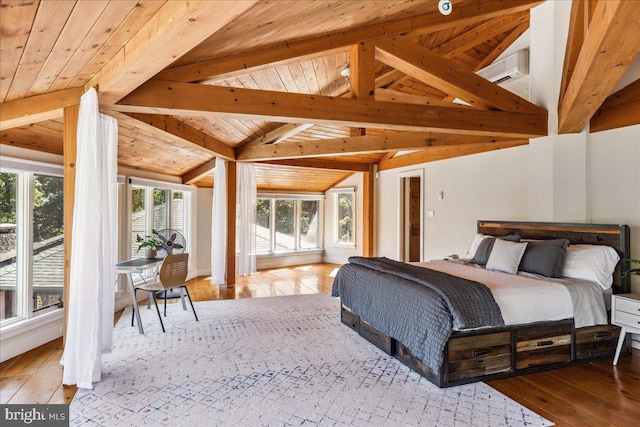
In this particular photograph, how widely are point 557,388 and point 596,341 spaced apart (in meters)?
0.80

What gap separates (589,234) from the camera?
11.9ft

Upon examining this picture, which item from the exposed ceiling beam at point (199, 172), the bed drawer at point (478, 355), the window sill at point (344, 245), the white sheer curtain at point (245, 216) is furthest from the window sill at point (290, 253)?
the bed drawer at point (478, 355)

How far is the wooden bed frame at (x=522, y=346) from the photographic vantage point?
269cm

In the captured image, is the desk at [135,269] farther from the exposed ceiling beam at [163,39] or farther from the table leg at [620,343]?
the table leg at [620,343]

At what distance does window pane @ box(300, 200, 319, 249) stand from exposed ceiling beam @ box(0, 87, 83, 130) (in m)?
6.26

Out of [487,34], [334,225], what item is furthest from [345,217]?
[487,34]

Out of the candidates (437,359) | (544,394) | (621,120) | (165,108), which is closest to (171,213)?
(165,108)

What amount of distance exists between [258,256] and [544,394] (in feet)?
20.2

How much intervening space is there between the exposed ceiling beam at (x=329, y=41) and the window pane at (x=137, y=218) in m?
3.06

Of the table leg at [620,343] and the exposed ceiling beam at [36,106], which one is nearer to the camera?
the exposed ceiling beam at [36,106]

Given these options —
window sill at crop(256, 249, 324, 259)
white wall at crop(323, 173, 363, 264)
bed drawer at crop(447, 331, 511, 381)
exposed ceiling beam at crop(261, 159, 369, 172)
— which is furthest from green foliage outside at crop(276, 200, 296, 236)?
bed drawer at crop(447, 331, 511, 381)

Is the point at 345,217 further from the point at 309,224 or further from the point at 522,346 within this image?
the point at 522,346

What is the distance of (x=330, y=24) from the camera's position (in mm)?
2996

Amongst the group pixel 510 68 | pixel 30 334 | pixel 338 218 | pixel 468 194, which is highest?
pixel 510 68
